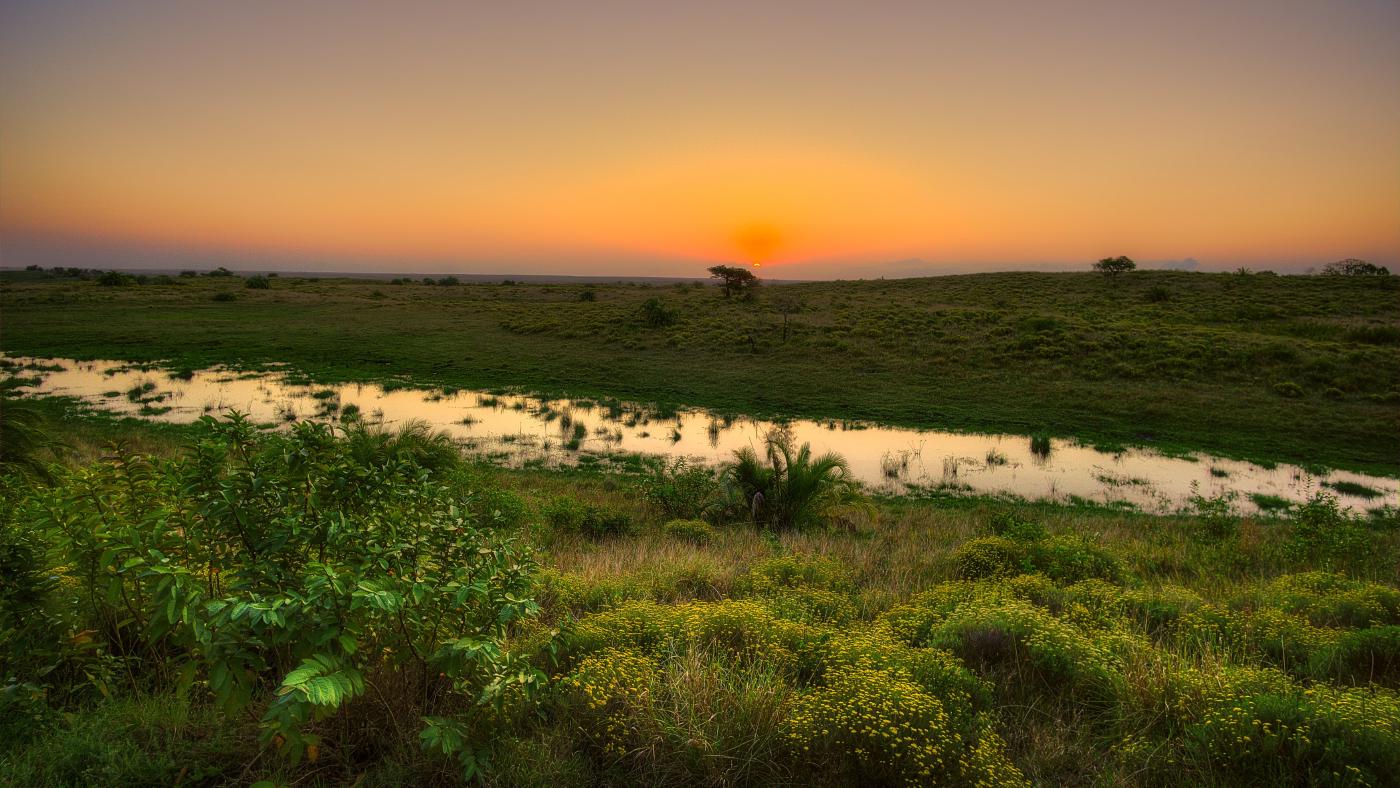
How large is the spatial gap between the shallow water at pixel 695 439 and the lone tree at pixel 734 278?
33.9 m

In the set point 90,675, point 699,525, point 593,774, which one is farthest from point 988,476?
point 90,675

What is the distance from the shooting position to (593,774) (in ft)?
12.7

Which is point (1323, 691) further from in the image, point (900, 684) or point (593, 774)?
point (593, 774)

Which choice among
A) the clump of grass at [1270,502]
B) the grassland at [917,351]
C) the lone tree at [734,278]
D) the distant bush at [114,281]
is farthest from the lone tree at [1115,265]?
the distant bush at [114,281]

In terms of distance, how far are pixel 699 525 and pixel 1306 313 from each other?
55641 mm

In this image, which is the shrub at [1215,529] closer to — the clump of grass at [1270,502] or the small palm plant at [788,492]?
the clump of grass at [1270,502]

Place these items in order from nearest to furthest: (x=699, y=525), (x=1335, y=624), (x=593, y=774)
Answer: (x=593, y=774) → (x=1335, y=624) → (x=699, y=525)

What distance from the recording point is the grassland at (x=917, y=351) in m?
24.3

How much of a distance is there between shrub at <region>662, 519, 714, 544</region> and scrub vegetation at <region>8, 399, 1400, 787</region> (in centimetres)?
457

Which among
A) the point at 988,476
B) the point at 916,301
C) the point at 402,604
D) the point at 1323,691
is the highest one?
the point at 916,301

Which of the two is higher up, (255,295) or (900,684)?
(255,295)

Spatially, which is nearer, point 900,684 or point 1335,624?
point 900,684

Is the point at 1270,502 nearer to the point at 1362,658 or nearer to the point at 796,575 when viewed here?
the point at 1362,658

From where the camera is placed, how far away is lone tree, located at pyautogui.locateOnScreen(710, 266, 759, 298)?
190 feet
